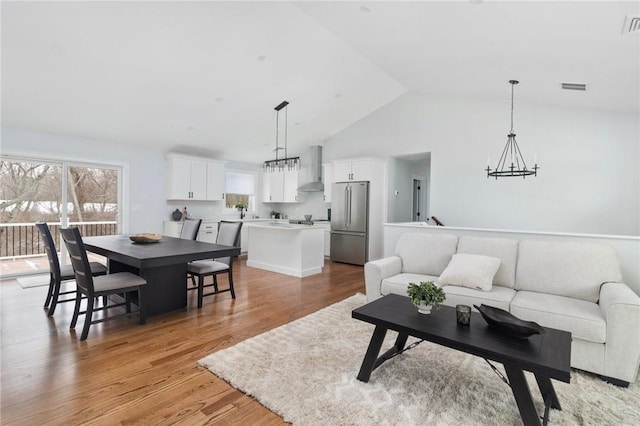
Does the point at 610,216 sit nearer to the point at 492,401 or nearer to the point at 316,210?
the point at 492,401

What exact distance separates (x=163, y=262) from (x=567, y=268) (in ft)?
12.0

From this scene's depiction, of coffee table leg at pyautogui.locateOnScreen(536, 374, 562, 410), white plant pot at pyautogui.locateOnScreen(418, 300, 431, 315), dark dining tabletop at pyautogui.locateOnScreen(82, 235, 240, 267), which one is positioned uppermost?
dark dining tabletop at pyautogui.locateOnScreen(82, 235, 240, 267)

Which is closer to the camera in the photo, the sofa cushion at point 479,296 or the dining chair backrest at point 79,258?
the sofa cushion at point 479,296

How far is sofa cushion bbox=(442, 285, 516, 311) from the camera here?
2615 mm

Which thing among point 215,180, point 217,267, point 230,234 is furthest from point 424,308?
point 215,180

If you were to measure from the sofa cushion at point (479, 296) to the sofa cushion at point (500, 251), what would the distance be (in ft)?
0.52

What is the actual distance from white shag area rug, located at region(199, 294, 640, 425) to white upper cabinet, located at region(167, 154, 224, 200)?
465 cm

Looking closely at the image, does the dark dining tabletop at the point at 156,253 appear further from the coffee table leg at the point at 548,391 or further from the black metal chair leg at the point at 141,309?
the coffee table leg at the point at 548,391

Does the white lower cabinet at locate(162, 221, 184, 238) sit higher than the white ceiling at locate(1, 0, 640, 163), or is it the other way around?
the white ceiling at locate(1, 0, 640, 163)

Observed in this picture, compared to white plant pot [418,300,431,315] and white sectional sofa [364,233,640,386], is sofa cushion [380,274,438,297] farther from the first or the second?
white plant pot [418,300,431,315]

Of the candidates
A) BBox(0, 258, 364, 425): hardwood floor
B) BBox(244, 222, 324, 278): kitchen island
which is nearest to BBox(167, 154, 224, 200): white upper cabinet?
BBox(244, 222, 324, 278): kitchen island

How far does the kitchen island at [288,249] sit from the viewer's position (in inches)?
205

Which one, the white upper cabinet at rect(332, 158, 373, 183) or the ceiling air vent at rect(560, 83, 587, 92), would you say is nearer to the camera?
the ceiling air vent at rect(560, 83, 587, 92)

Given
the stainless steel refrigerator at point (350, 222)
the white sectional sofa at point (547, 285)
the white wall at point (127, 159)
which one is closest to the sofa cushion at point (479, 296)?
the white sectional sofa at point (547, 285)
